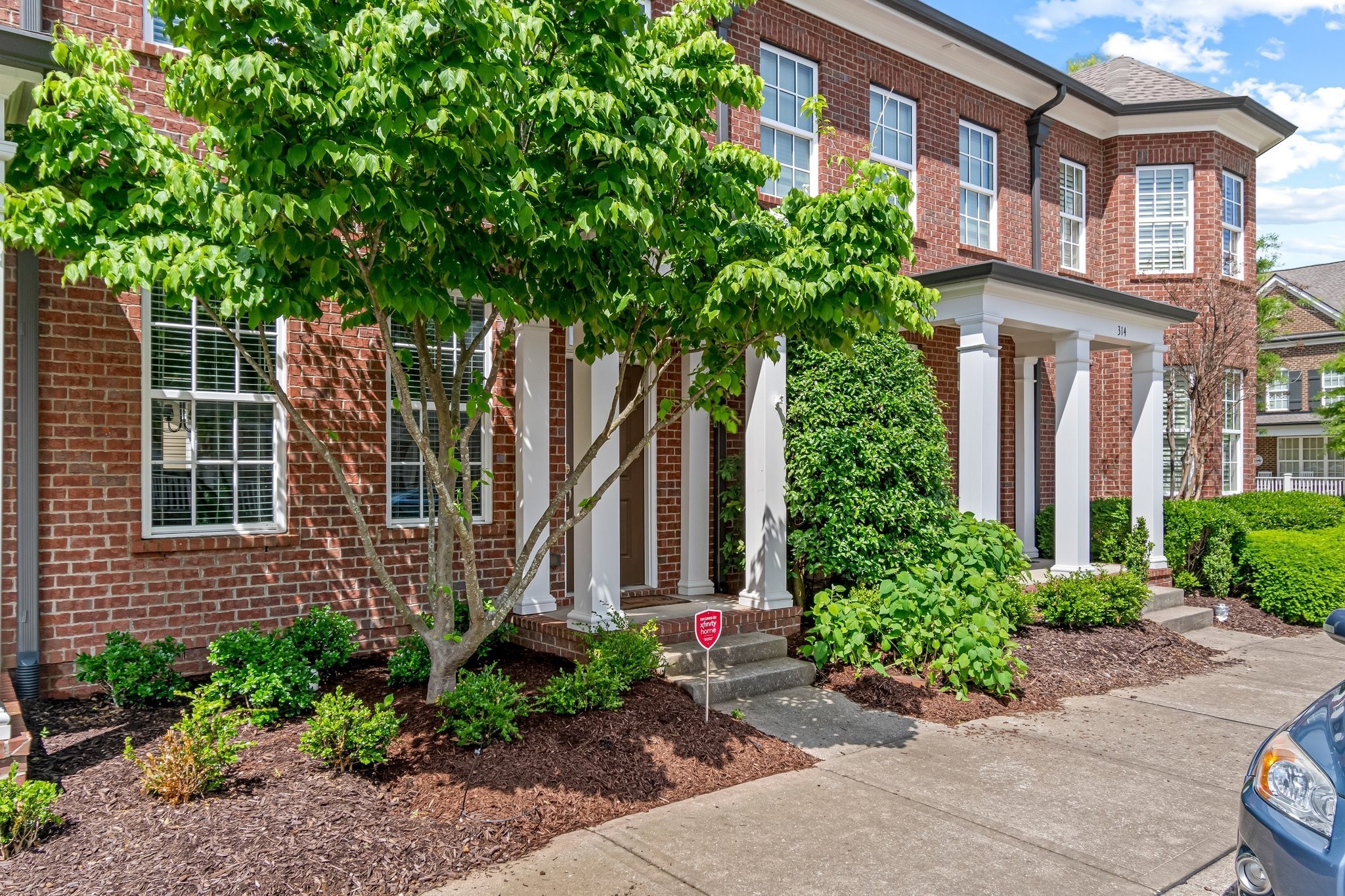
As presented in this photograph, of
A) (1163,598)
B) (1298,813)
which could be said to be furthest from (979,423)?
(1298,813)

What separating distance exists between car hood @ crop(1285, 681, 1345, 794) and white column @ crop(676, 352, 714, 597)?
5567 millimetres

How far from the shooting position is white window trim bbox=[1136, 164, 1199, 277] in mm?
14055

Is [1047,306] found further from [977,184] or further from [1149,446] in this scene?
[977,184]

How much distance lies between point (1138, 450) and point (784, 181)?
5.63m

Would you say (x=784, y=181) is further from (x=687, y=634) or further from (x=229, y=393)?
(x=229, y=393)

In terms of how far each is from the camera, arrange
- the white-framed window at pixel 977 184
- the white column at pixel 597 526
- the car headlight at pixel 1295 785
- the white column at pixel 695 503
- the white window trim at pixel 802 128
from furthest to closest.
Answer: the white-framed window at pixel 977 184, the white window trim at pixel 802 128, the white column at pixel 695 503, the white column at pixel 597 526, the car headlight at pixel 1295 785

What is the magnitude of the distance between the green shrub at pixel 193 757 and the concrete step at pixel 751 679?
2.98m

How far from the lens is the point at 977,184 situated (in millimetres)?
12031

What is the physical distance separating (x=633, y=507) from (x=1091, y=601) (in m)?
4.76

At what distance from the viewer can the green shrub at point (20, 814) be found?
148 inches

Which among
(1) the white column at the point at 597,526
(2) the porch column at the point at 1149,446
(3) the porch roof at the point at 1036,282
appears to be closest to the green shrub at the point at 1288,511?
(2) the porch column at the point at 1149,446

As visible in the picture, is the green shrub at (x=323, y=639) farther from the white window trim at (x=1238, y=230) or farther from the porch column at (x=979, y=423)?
the white window trim at (x=1238, y=230)

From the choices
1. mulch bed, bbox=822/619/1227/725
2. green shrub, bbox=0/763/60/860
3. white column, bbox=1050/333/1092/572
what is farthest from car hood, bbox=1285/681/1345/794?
white column, bbox=1050/333/1092/572

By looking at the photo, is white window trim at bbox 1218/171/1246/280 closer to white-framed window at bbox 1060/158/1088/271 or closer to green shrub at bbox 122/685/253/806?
white-framed window at bbox 1060/158/1088/271
